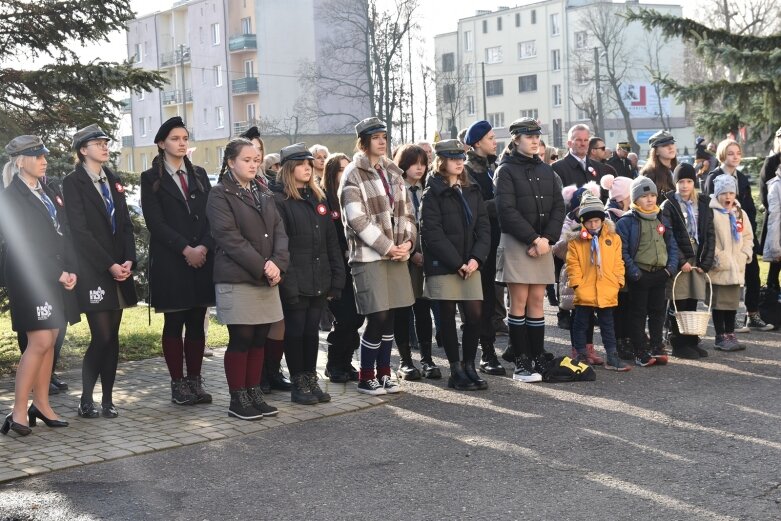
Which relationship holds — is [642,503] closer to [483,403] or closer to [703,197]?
[483,403]

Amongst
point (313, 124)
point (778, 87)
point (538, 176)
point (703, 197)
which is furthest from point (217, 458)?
point (313, 124)

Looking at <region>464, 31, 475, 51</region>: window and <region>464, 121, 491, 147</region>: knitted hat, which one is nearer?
<region>464, 121, 491, 147</region>: knitted hat

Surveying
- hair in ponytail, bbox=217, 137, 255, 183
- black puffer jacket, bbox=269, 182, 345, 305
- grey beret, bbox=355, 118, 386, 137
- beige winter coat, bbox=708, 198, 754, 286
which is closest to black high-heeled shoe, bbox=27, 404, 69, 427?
black puffer jacket, bbox=269, 182, 345, 305

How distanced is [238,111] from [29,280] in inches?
2646

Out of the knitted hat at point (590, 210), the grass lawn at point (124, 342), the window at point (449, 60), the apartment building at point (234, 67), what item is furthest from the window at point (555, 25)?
the knitted hat at point (590, 210)

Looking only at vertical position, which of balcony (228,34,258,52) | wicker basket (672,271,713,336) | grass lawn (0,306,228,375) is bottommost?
grass lawn (0,306,228,375)

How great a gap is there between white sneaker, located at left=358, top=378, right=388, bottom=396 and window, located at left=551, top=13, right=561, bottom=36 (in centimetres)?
8312

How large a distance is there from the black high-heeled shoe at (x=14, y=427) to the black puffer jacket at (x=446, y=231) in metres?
3.51

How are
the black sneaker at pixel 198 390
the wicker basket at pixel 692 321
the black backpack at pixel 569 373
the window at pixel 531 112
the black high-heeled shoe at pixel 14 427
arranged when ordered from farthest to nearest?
1. the window at pixel 531 112
2. the wicker basket at pixel 692 321
3. the black backpack at pixel 569 373
4. the black sneaker at pixel 198 390
5. the black high-heeled shoe at pixel 14 427

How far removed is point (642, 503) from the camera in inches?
227

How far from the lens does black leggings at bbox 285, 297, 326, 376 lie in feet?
28.6

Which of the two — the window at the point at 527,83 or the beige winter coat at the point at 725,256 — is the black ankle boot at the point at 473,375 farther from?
the window at the point at 527,83

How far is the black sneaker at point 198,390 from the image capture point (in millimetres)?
8859

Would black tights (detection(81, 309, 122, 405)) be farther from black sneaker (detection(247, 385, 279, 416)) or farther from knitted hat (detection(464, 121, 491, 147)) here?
knitted hat (detection(464, 121, 491, 147))
